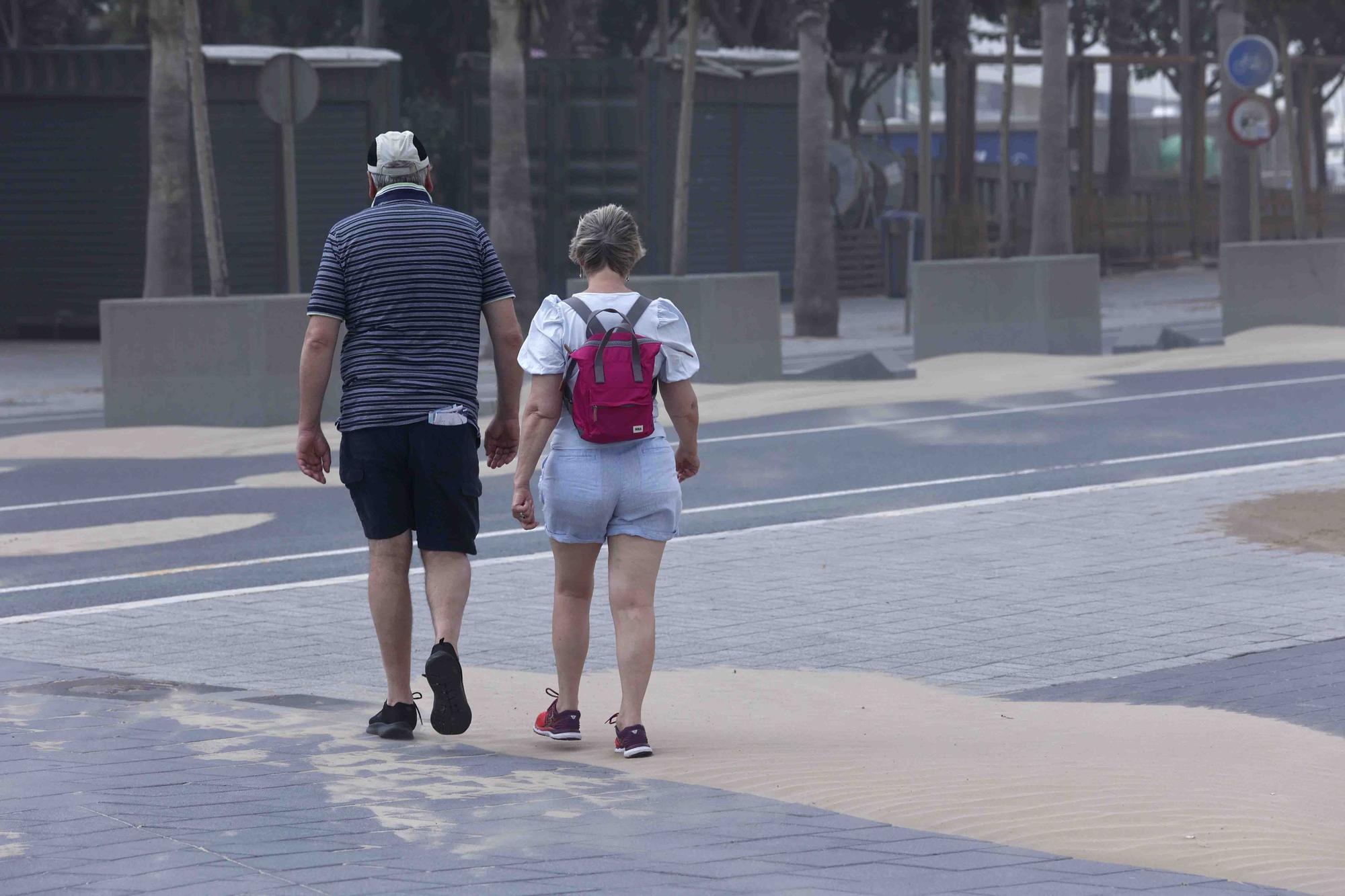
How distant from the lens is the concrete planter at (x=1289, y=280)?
23875 millimetres

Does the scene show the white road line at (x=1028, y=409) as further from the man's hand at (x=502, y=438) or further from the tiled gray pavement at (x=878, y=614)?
the man's hand at (x=502, y=438)

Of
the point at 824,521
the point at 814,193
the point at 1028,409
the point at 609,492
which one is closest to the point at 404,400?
the point at 609,492

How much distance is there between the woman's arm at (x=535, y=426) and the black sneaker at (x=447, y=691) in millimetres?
447

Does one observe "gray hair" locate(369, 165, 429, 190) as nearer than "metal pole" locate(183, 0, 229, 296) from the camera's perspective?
Yes

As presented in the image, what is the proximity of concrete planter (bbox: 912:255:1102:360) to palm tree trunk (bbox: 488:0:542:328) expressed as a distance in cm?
454

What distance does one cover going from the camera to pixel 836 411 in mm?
17312

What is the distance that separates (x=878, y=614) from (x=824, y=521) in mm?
2704

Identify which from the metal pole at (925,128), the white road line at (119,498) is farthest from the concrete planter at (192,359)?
the metal pole at (925,128)

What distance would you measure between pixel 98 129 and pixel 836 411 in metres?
15.2

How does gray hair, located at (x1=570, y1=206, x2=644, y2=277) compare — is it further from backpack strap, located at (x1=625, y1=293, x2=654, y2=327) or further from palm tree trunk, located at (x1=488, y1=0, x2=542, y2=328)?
palm tree trunk, located at (x1=488, y1=0, x2=542, y2=328)

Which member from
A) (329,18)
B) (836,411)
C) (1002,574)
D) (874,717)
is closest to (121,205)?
(329,18)

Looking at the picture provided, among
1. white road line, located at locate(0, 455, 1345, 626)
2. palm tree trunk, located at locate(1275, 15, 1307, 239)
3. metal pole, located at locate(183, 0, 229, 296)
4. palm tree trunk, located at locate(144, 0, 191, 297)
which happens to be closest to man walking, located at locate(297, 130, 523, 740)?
white road line, located at locate(0, 455, 1345, 626)

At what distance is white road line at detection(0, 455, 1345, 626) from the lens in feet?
30.0

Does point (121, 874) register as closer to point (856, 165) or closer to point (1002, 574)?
point (1002, 574)
